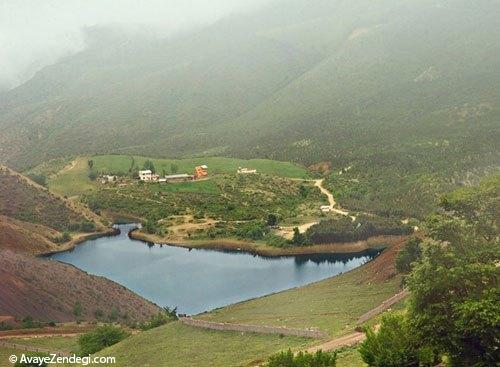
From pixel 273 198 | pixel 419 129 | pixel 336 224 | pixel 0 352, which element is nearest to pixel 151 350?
pixel 0 352

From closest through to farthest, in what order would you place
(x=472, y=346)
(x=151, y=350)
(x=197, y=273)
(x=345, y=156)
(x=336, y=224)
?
(x=472, y=346) < (x=151, y=350) < (x=197, y=273) < (x=336, y=224) < (x=345, y=156)

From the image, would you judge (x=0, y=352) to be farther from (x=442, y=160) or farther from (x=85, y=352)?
(x=442, y=160)

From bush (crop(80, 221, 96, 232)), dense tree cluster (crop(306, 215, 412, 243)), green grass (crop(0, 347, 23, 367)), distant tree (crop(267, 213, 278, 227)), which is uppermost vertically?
green grass (crop(0, 347, 23, 367))

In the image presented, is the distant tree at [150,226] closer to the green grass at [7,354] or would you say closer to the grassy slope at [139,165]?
the grassy slope at [139,165]

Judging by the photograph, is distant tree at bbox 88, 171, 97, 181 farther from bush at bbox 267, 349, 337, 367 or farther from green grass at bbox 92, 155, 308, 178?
bush at bbox 267, 349, 337, 367

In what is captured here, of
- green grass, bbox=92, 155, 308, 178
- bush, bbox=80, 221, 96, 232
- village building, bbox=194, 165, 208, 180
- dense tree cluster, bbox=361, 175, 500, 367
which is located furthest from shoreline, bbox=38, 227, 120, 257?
dense tree cluster, bbox=361, 175, 500, 367
